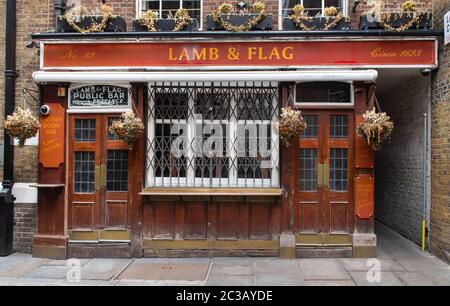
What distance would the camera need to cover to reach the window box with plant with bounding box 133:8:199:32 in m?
7.40

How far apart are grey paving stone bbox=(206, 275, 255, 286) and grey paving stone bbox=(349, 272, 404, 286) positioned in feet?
5.39

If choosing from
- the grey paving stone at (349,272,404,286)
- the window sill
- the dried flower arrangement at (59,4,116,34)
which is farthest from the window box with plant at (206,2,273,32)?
the grey paving stone at (349,272,404,286)

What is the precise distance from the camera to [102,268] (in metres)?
6.91

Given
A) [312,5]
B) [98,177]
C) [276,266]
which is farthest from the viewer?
[312,5]

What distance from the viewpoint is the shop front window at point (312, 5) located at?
7770mm

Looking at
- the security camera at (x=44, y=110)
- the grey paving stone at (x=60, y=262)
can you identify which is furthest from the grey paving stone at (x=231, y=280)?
the security camera at (x=44, y=110)

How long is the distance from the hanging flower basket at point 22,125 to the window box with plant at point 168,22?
2585mm

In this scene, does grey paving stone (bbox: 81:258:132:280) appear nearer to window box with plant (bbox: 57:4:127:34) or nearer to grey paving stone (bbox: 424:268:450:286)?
window box with plant (bbox: 57:4:127:34)

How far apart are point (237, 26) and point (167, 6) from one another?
1663mm

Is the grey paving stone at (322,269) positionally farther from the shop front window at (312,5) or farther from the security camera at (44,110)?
the security camera at (44,110)

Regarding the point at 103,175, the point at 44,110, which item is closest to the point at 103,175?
the point at 103,175

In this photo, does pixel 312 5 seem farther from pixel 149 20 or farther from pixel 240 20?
pixel 149 20

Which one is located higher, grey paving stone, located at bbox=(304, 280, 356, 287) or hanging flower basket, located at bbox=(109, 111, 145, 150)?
hanging flower basket, located at bbox=(109, 111, 145, 150)

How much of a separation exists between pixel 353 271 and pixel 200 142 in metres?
3.51
